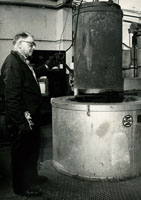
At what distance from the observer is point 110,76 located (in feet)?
13.6

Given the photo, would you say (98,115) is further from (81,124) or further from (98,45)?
(98,45)

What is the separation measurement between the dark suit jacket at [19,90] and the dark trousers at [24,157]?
237mm

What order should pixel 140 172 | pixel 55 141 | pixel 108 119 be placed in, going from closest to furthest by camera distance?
pixel 108 119
pixel 140 172
pixel 55 141

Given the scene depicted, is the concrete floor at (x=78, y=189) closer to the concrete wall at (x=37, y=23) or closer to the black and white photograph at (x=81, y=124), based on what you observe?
the black and white photograph at (x=81, y=124)

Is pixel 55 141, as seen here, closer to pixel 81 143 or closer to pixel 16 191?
pixel 81 143

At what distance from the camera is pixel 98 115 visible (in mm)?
3779

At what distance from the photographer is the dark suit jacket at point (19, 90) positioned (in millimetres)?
3148

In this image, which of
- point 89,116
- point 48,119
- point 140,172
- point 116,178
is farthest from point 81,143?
point 48,119

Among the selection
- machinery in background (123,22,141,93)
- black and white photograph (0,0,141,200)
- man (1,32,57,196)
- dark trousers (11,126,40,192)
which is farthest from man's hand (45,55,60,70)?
machinery in background (123,22,141,93)

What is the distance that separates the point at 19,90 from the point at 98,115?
A: 1.25 meters

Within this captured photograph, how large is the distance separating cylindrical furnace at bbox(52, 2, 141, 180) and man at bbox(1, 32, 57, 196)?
0.70m

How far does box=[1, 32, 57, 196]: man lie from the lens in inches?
125

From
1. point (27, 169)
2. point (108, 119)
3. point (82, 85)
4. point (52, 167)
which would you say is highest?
point (82, 85)

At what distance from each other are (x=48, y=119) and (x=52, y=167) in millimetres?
4116
